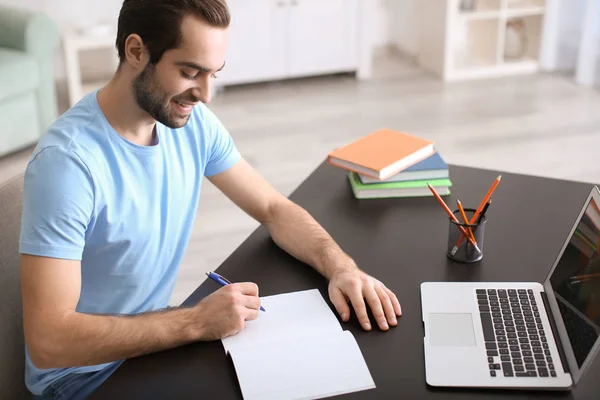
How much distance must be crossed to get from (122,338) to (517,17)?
181 inches

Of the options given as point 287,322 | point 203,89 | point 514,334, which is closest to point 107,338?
point 287,322

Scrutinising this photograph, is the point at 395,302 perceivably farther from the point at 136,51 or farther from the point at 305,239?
the point at 136,51

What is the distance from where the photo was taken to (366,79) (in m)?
4.93

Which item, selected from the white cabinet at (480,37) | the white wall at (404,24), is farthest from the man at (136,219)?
the white wall at (404,24)

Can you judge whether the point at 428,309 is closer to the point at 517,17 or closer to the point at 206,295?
the point at 206,295

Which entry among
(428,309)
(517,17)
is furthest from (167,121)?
(517,17)

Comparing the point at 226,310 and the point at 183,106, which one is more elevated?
the point at 183,106

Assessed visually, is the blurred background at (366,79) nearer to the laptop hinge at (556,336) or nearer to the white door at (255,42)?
the white door at (255,42)

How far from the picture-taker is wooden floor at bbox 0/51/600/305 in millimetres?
3352

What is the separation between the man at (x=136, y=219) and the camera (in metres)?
1.24

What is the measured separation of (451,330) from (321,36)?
3.76 m

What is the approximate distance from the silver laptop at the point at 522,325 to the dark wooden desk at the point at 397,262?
0.02 meters

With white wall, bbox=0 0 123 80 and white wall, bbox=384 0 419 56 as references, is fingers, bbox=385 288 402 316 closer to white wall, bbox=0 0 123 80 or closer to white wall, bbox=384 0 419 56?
white wall, bbox=0 0 123 80

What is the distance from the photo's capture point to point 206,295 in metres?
1.37
